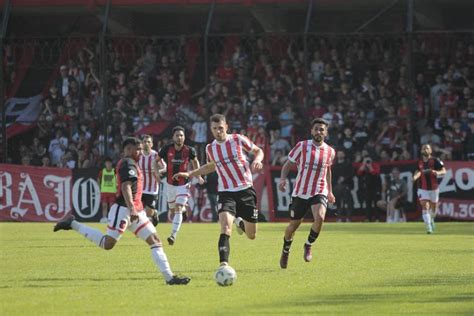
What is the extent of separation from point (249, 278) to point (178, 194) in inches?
371

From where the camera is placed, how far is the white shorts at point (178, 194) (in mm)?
24531

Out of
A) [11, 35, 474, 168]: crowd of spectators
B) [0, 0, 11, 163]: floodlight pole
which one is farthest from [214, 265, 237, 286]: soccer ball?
[0, 0, 11, 163]: floodlight pole

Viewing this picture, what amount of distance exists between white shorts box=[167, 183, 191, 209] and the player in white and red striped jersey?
6879 mm

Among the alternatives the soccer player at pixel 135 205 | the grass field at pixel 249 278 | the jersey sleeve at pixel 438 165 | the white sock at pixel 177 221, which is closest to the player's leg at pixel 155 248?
the soccer player at pixel 135 205

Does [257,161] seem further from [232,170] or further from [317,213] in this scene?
[317,213]

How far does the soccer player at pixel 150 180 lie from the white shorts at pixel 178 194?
0.36 m

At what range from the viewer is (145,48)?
40.6 meters

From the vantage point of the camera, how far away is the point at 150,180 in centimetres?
2547

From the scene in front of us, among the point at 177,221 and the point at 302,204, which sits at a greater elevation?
the point at 302,204

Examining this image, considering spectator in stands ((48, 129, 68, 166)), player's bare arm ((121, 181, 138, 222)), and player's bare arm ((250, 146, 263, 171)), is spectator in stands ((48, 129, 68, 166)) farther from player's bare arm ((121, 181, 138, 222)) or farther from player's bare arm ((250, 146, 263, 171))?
player's bare arm ((121, 181, 138, 222))

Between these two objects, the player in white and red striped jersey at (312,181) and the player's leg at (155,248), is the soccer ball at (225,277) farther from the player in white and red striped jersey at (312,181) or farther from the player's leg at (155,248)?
the player in white and red striped jersey at (312,181)

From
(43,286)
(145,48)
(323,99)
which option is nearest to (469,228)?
(323,99)

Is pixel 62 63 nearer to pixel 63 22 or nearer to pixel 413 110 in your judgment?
pixel 63 22

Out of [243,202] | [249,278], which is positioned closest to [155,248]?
[249,278]
